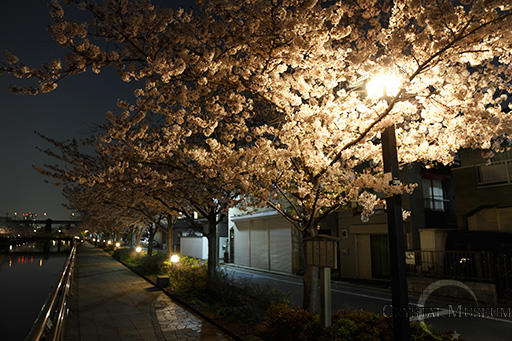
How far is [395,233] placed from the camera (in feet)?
16.6

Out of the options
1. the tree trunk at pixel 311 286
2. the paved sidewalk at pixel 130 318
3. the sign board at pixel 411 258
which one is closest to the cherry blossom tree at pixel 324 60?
the tree trunk at pixel 311 286

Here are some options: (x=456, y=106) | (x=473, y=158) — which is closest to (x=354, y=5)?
(x=456, y=106)

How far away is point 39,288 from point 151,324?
20.9m

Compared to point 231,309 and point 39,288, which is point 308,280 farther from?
point 39,288

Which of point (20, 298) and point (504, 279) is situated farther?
point (20, 298)

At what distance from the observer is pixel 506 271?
12.0 meters

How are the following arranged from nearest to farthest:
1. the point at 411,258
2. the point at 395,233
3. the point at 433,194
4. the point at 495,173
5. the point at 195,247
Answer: the point at 395,233
the point at 411,258
the point at 495,173
the point at 433,194
the point at 195,247

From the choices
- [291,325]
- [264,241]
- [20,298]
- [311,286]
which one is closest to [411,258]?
[311,286]

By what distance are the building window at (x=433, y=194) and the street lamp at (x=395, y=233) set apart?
641 inches

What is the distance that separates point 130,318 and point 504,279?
13.9 meters

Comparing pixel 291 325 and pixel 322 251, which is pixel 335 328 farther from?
pixel 322 251

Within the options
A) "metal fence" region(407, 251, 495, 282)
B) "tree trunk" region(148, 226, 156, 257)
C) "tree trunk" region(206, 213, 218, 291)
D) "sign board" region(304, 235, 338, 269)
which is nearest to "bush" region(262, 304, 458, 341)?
"sign board" region(304, 235, 338, 269)

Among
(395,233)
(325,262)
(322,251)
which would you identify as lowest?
(325,262)

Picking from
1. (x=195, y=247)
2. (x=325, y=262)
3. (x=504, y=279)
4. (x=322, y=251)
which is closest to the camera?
(x=325, y=262)
